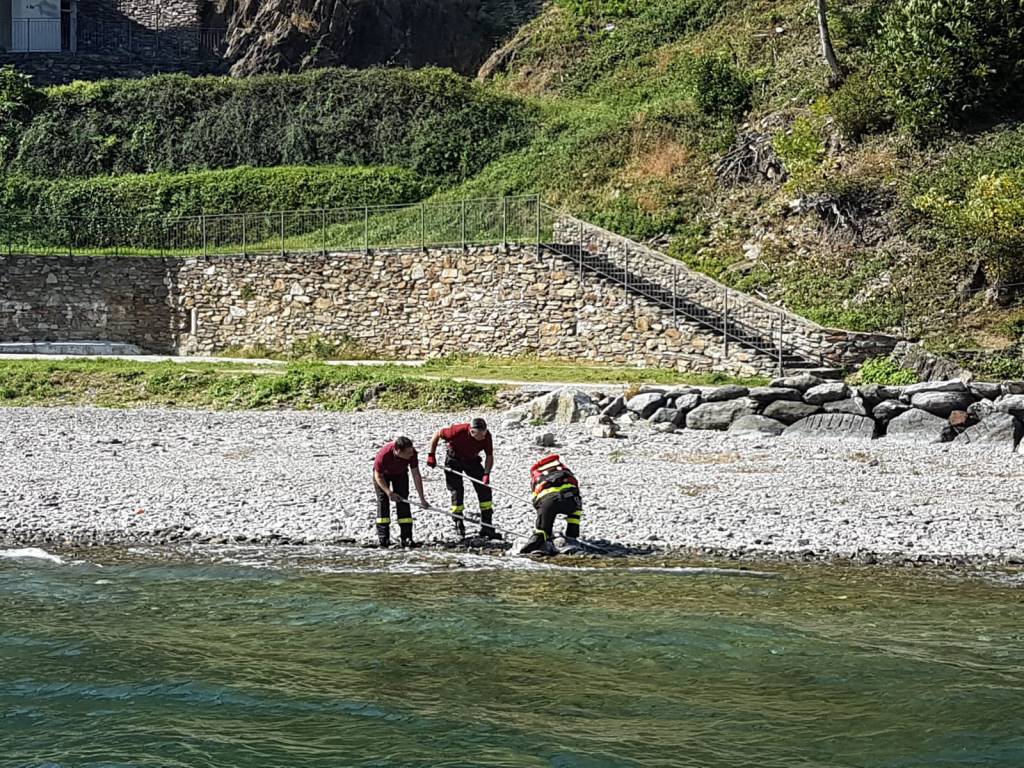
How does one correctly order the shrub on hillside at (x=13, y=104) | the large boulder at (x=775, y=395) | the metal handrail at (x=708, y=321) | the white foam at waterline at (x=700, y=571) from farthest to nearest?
the shrub on hillside at (x=13, y=104)
the metal handrail at (x=708, y=321)
the large boulder at (x=775, y=395)
the white foam at waterline at (x=700, y=571)

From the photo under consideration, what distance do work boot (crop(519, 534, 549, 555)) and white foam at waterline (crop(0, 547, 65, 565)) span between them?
16.5ft

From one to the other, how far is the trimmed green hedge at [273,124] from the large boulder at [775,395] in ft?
71.5

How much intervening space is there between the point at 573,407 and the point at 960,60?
53.4 ft

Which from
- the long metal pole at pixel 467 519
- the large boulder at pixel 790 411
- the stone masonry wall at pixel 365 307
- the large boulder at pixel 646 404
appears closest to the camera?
the long metal pole at pixel 467 519

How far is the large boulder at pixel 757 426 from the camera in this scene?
20.9 metres

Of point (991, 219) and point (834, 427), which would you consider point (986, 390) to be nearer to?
point (834, 427)

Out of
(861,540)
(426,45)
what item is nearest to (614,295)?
(861,540)

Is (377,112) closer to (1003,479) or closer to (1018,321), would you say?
(1018,321)

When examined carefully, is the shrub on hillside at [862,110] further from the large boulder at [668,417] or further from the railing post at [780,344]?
the large boulder at [668,417]

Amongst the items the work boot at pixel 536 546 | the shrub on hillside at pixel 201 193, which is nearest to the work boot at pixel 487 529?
the work boot at pixel 536 546

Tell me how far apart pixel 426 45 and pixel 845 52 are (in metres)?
22.2

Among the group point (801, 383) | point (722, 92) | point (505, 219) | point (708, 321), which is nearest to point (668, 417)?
point (801, 383)

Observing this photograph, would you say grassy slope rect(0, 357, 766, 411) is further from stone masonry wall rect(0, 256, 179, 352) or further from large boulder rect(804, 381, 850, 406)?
stone masonry wall rect(0, 256, 179, 352)

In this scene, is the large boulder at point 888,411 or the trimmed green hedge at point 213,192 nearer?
the large boulder at point 888,411
